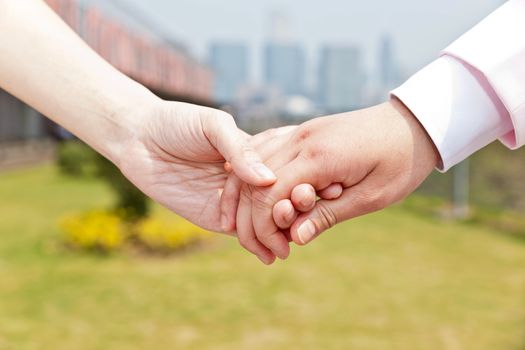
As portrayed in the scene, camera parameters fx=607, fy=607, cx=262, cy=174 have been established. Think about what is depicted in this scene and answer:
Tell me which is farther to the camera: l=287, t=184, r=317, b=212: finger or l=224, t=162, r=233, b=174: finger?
l=224, t=162, r=233, b=174: finger

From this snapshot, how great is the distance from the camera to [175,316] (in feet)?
17.6

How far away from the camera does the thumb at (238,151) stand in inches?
74.6

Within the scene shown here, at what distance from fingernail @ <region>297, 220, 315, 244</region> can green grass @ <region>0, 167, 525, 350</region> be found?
3.06 metres

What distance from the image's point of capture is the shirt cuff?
1791mm

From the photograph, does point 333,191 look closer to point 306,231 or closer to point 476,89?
point 306,231

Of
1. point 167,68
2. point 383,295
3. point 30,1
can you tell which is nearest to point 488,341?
point 383,295

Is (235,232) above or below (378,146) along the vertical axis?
below

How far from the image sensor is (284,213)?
192 cm

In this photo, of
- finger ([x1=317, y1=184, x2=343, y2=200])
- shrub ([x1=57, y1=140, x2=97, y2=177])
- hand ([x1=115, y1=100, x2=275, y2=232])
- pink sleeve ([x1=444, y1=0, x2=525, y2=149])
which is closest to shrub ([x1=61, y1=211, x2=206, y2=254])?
hand ([x1=115, y1=100, x2=275, y2=232])

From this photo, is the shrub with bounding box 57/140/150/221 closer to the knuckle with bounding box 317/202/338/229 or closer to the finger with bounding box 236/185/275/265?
the finger with bounding box 236/185/275/265

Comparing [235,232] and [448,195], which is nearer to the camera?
[235,232]

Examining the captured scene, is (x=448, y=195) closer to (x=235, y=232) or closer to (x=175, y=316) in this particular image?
(x=175, y=316)

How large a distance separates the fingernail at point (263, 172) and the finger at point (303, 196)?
9 cm

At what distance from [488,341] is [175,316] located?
270 cm
